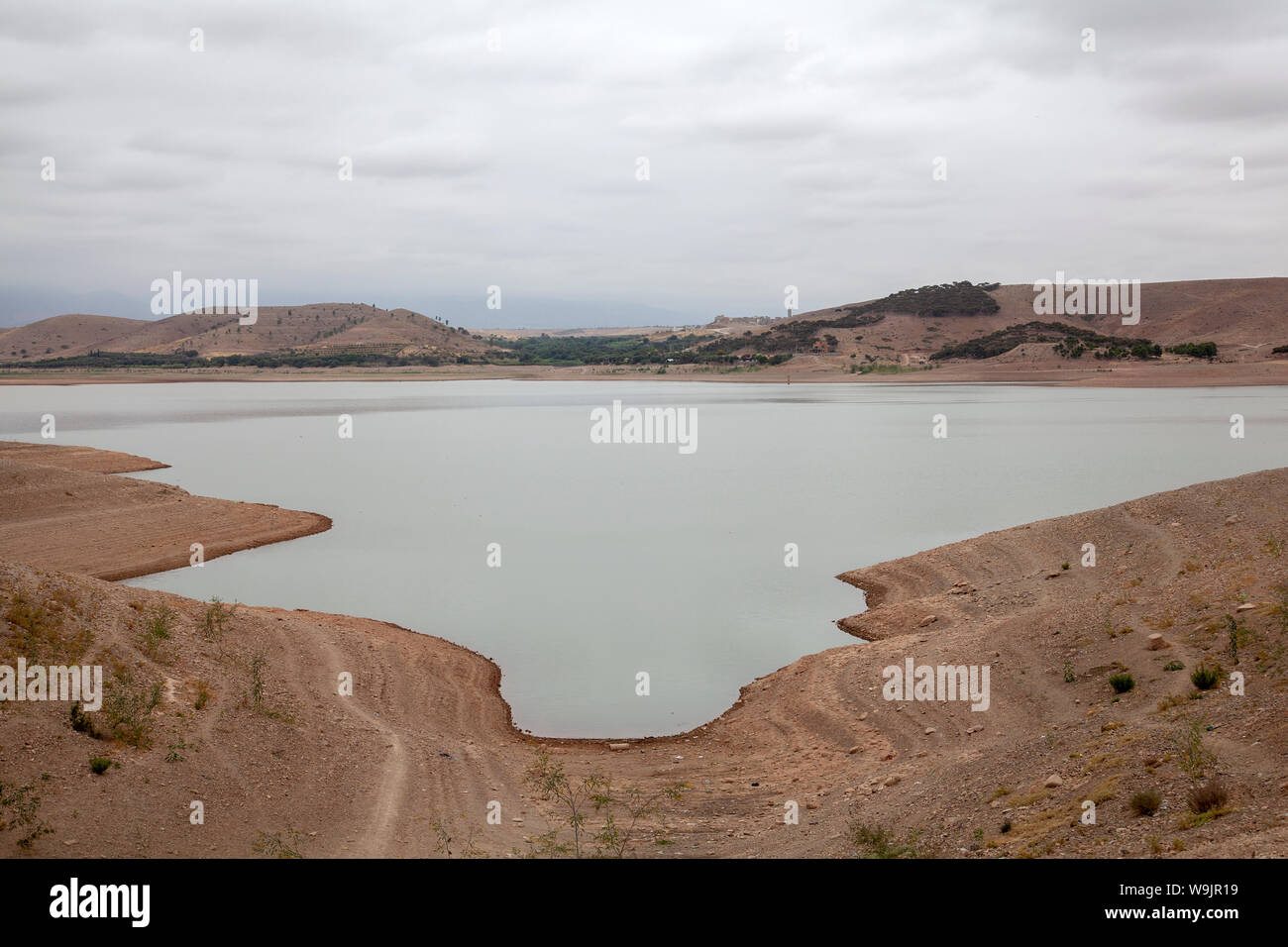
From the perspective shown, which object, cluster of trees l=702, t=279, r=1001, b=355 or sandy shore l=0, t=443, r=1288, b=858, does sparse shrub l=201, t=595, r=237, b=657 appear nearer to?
sandy shore l=0, t=443, r=1288, b=858

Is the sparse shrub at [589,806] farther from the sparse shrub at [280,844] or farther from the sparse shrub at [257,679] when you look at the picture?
the sparse shrub at [257,679]

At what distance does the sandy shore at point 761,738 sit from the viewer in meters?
7.79

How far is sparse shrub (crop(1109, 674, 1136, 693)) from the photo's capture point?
1080cm

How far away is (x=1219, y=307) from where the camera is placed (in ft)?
459

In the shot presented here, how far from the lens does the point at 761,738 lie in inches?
489

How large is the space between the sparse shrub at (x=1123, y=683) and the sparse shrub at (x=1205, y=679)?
91cm

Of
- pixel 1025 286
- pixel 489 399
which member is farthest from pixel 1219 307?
pixel 489 399

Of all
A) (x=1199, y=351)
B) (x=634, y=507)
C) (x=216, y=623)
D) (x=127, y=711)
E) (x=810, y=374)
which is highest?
(x=1199, y=351)

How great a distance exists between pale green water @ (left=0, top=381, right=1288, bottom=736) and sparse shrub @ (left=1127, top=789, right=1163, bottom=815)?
713 centimetres

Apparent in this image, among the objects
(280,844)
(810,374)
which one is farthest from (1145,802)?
(810,374)

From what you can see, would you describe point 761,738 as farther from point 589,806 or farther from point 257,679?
point 257,679

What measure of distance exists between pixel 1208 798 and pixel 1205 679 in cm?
330

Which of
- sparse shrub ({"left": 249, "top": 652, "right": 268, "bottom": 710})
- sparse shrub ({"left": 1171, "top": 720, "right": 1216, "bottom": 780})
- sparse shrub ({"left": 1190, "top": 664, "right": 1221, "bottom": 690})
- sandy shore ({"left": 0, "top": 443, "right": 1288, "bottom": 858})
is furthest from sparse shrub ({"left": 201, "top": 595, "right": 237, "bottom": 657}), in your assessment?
sparse shrub ({"left": 1190, "top": 664, "right": 1221, "bottom": 690})

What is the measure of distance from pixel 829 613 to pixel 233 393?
10801 centimetres
